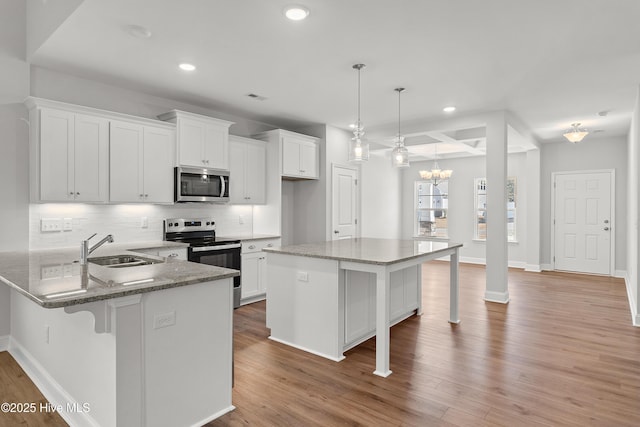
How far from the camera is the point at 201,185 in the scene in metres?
4.58

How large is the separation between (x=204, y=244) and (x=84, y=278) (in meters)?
2.30

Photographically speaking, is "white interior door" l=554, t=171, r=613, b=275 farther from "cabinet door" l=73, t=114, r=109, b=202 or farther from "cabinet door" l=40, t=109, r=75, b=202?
"cabinet door" l=40, t=109, r=75, b=202

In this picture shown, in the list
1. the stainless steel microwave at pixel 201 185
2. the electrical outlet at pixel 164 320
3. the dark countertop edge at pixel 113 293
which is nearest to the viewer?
the dark countertop edge at pixel 113 293

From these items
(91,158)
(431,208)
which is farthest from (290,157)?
(431,208)

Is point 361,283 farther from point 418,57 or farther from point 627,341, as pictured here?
point 627,341

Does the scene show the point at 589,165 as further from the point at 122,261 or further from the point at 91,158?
the point at 91,158

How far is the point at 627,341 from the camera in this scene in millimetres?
3656

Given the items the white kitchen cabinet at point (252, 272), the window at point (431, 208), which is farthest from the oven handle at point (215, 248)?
the window at point (431, 208)

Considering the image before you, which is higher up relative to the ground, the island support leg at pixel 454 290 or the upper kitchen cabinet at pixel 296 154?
the upper kitchen cabinet at pixel 296 154

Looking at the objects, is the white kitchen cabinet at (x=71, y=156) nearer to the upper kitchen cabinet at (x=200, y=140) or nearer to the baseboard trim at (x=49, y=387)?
the upper kitchen cabinet at (x=200, y=140)

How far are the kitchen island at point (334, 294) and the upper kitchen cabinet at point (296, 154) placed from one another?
2115mm

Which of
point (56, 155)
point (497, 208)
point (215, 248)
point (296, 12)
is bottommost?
point (215, 248)

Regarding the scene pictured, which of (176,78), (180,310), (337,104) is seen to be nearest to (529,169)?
(337,104)

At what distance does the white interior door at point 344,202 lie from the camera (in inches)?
241
